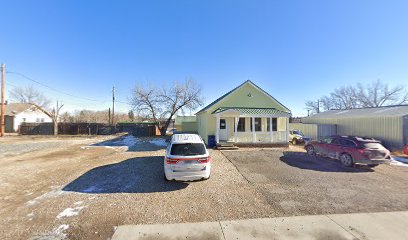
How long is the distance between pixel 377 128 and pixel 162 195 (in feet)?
67.3

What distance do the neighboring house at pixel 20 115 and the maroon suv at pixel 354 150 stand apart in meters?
44.9

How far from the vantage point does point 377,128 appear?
17281 millimetres

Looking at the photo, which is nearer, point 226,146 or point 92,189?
point 92,189

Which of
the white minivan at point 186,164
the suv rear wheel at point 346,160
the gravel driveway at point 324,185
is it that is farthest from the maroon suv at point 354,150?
the white minivan at point 186,164

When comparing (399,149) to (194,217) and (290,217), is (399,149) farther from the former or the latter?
(194,217)

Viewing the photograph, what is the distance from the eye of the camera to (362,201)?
221 inches

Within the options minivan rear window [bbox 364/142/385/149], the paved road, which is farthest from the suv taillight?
the paved road

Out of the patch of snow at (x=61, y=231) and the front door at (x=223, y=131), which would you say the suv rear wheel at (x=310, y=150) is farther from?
the patch of snow at (x=61, y=231)

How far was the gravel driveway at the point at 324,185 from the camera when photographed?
530 centimetres

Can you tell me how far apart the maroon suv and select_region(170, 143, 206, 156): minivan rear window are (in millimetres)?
8249

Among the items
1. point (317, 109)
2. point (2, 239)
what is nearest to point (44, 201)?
point (2, 239)

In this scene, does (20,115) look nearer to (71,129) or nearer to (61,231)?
(71,129)

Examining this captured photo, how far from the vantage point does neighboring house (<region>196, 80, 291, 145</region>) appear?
15.6 metres

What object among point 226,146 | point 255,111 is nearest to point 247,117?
point 255,111
